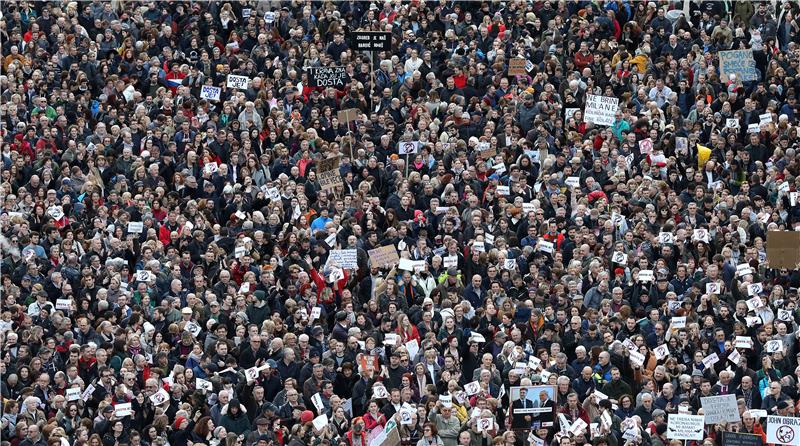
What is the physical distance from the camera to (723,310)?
3222cm

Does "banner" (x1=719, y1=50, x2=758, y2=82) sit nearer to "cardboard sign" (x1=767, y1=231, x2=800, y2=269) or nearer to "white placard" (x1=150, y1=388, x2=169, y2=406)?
"cardboard sign" (x1=767, y1=231, x2=800, y2=269)

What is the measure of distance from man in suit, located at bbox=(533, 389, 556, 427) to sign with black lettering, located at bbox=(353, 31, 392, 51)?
1092 centimetres

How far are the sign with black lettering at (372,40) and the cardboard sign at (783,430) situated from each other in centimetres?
1257

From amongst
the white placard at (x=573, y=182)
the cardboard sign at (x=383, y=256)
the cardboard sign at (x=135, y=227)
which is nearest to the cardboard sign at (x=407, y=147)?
the white placard at (x=573, y=182)

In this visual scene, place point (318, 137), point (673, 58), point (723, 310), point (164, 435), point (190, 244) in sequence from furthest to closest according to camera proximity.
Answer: point (673, 58) < point (318, 137) < point (190, 244) < point (723, 310) < point (164, 435)

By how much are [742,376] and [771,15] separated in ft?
41.6

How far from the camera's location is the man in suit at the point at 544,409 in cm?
3030

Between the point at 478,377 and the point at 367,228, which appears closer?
the point at 478,377

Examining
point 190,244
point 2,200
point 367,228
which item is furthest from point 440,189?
point 2,200

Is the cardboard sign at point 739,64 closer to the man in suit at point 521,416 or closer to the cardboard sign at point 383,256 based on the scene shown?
the cardboard sign at point 383,256

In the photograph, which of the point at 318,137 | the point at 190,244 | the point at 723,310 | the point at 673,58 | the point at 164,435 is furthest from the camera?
the point at 673,58

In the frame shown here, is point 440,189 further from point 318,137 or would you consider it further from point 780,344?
point 780,344

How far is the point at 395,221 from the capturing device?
3525 centimetres

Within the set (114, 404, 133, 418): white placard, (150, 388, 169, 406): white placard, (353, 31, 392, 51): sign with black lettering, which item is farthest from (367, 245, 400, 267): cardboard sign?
(353, 31, 392, 51): sign with black lettering
